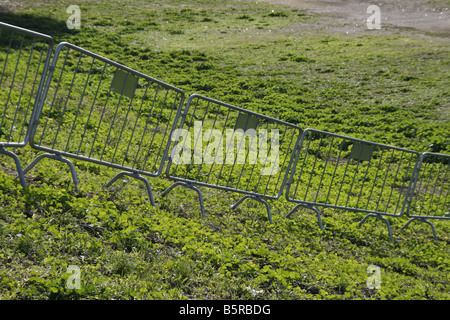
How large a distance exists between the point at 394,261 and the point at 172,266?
11.7 feet

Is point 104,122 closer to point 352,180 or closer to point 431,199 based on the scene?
point 352,180

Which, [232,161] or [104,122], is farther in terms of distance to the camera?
[104,122]

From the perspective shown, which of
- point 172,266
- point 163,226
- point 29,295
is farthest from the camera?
point 163,226

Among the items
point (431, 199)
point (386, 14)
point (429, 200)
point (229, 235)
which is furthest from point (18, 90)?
point (386, 14)

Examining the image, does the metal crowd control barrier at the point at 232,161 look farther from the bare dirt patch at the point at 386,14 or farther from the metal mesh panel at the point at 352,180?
the bare dirt patch at the point at 386,14

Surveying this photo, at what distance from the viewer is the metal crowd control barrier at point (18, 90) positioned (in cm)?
528

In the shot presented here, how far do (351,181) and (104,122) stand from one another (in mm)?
5747

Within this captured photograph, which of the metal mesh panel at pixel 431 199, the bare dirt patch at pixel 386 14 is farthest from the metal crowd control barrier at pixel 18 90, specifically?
the bare dirt patch at pixel 386 14

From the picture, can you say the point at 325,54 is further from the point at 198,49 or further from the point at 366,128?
the point at 366,128

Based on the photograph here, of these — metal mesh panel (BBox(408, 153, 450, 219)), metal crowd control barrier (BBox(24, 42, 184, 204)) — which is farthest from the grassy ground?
metal mesh panel (BBox(408, 153, 450, 219))

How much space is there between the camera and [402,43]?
955 inches

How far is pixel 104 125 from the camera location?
981 centimetres
